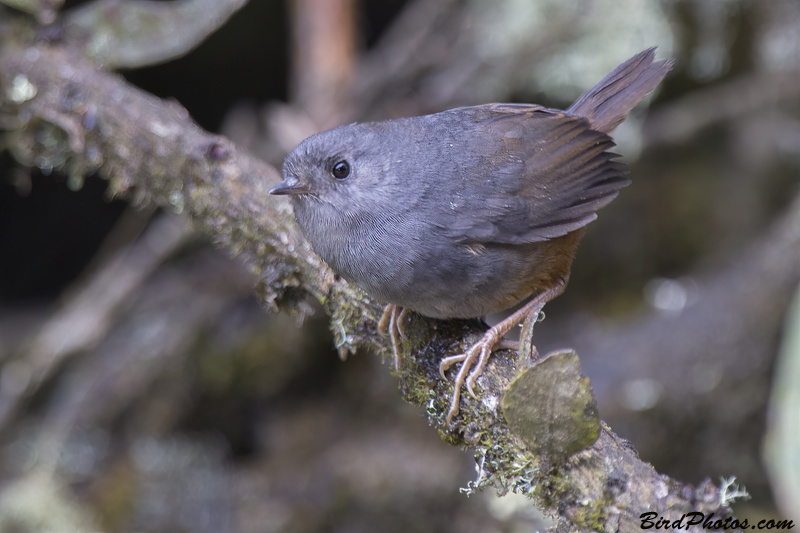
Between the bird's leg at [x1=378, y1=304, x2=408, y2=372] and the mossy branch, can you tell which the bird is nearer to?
the bird's leg at [x1=378, y1=304, x2=408, y2=372]

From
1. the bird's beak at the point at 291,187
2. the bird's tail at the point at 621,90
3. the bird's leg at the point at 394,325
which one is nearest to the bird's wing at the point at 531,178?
the bird's tail at the point at 621,90

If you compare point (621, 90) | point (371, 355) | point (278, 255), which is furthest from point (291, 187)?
point (371, 355)

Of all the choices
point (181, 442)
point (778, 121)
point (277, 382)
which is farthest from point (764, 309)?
point (181, 442)

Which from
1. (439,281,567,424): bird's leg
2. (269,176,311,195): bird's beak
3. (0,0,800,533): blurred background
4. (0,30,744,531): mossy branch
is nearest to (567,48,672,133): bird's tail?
(439,281,567,424): bird's leg

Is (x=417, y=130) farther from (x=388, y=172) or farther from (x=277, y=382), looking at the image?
(x=277, y=382)

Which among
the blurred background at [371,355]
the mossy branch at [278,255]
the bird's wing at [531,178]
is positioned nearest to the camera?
the mossy branch at [278,255]

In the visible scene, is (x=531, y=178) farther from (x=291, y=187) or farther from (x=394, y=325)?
(x=291, y=187)

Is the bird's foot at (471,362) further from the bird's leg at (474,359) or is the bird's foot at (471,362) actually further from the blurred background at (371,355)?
the blurred background at (371,355)
